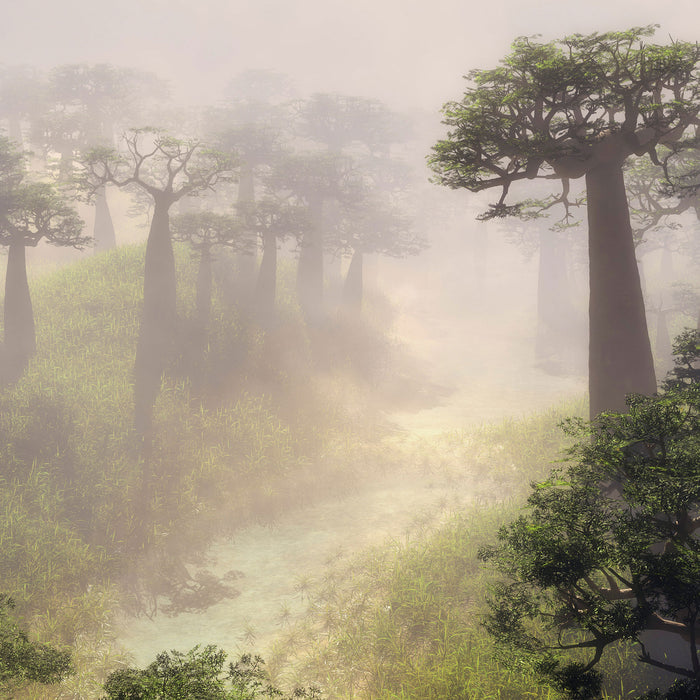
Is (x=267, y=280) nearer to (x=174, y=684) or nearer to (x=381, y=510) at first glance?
(x=381, y=510)

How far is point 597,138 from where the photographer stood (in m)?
8.55

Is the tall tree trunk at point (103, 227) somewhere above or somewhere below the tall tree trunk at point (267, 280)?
above

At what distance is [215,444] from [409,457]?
612 centimetres

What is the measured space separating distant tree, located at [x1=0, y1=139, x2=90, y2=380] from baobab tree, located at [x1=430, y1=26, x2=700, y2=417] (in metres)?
11.8

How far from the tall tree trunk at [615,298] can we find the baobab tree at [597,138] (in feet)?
0.06

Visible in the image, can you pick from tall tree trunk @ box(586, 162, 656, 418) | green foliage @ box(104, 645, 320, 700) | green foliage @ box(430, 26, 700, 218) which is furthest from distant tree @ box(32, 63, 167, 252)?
green foliage @ box(104, 645, 320, 700)

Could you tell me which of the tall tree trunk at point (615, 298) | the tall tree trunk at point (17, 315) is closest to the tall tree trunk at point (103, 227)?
the tall tree trunk at point (17, 315)

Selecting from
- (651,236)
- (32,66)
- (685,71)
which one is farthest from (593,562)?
(32,66)

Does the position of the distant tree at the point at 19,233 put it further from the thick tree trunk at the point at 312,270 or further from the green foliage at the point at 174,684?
the green foliage at the point at 174,684

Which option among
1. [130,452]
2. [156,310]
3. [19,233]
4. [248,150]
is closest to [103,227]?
[248,150]

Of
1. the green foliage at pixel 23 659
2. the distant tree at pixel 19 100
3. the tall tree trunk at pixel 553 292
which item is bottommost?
the green foliage at pixel 23 659

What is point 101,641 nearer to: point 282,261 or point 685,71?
point 685,71

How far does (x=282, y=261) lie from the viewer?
28078 millimetres

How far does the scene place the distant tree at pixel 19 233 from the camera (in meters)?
14.5
